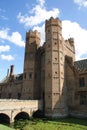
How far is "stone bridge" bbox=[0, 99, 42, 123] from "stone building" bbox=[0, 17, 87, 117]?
2.57 m

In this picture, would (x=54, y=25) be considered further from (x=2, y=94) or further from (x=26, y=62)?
(x=2, y=94)

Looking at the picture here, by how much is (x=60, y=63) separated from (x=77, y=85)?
5.37 metres

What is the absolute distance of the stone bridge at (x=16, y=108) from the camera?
88.9ft

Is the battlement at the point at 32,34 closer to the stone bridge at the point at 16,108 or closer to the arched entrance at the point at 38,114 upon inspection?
the stone bridge at the point at 16,108

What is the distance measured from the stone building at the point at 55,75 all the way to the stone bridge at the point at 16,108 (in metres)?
2.57

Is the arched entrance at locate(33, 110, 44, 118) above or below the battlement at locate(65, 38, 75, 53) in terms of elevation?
below

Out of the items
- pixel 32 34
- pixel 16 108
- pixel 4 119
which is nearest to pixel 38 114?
pixel 16 108

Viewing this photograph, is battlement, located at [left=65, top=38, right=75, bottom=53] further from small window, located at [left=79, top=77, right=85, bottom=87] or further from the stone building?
small window, located at [left=79, top=77, right=85, bottom=87]

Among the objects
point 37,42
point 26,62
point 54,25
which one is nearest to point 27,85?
point 26,62

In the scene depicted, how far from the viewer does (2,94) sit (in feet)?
166

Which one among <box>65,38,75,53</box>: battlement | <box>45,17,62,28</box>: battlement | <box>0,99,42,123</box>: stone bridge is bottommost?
<box>0,99,42,123</box>: stone bridge

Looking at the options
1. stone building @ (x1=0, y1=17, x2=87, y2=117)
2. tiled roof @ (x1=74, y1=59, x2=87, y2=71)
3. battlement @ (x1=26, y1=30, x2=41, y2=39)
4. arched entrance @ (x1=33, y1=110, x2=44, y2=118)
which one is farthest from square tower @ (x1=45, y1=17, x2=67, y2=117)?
battlement @ (x1=26, y1=30, x2=41, y2=39)

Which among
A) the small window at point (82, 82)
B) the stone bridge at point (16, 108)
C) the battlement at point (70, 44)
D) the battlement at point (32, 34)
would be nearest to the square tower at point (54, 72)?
the stone bridge at point (16, 108)

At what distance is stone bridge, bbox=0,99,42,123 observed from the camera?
1067 inches
